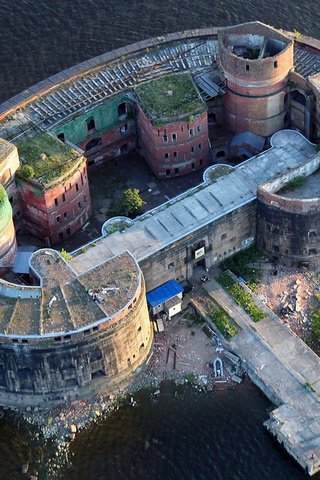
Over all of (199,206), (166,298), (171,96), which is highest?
(171,96)

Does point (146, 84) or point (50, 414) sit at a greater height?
point (146, 84)

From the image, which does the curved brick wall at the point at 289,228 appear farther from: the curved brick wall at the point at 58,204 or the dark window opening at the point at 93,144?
the dark window opening at the point at 93,144

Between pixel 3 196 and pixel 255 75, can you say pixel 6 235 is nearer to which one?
pixel 3 196

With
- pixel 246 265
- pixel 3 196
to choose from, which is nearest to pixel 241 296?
pixel 246 265

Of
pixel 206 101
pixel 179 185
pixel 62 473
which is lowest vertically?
pixel 62 473

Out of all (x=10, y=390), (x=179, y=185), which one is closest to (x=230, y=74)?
(x=179, y=185)

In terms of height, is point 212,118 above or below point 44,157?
below

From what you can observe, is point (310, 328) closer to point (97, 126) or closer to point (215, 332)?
point (215, 332)
